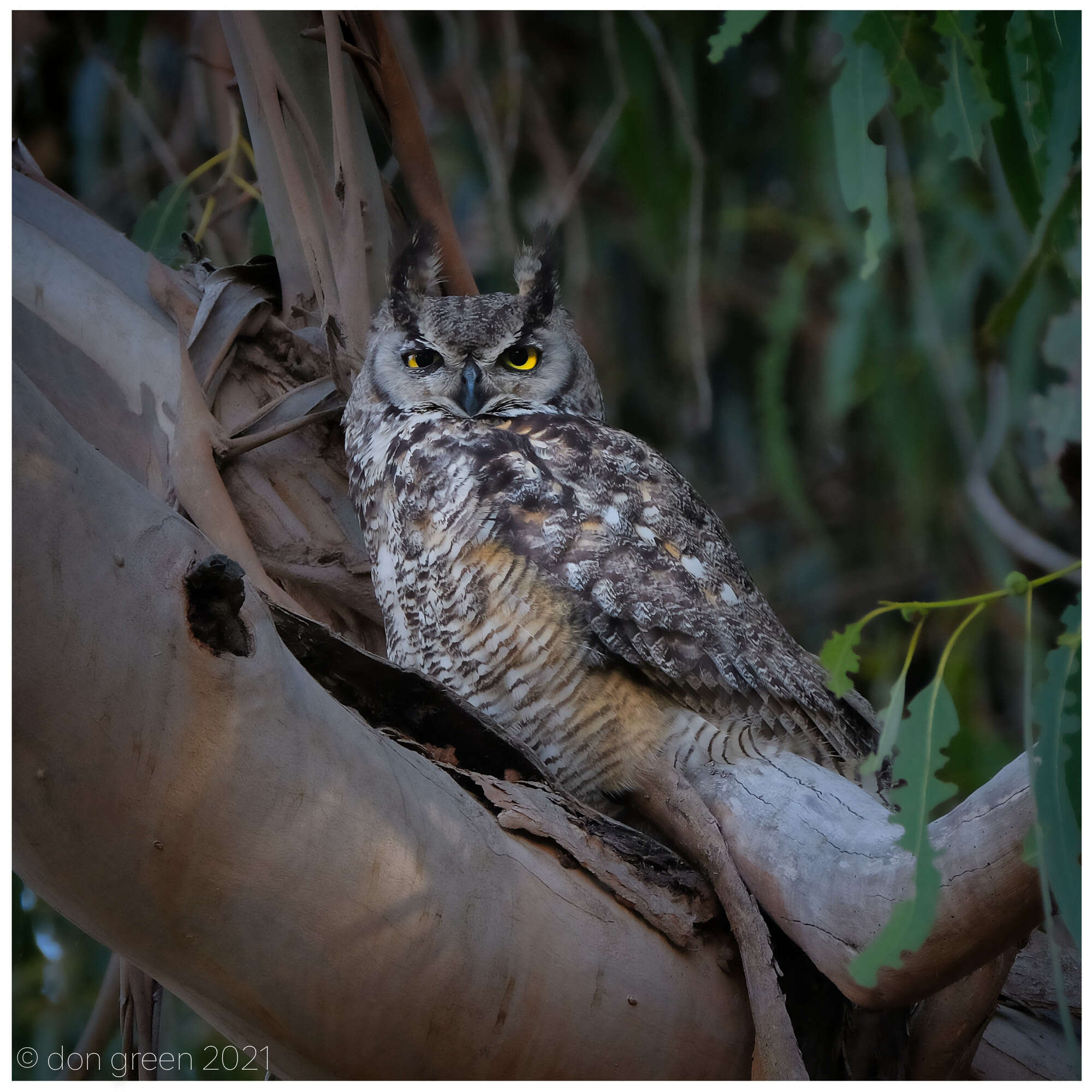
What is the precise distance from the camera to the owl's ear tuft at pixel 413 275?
5.52 ft

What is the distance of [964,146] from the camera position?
0.95 meters

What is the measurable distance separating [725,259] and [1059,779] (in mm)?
1701

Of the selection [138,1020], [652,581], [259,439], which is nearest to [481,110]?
[259,439]

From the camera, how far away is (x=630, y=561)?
142 centimetres

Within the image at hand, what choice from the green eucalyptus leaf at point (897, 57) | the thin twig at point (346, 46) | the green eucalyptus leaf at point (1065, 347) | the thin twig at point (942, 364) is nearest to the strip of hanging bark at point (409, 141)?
the thin twig at point (346, 46)

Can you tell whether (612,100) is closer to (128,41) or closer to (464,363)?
(464,363)

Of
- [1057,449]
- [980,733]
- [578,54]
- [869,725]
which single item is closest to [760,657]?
[869,725]

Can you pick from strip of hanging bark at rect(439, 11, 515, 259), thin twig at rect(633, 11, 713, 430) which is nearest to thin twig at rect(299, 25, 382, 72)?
strip of hanging bark at rect(439, 11, 515, 259)

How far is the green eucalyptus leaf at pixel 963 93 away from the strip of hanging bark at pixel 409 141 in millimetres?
935

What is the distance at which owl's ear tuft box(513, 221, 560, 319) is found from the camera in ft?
5.68

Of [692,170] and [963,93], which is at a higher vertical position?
[692,170]

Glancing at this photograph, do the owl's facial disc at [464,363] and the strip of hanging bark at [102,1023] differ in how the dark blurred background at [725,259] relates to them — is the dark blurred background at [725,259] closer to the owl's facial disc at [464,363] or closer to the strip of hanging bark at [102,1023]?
the strip of hanging bark at [102,1023]

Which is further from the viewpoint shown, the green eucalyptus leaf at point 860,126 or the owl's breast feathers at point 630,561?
the owl's breast feathers at point 630,561

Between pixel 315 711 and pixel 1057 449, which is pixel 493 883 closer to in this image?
pixel 315 711
